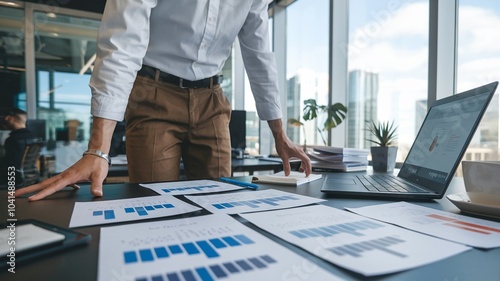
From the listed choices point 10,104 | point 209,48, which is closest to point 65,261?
point 209,48

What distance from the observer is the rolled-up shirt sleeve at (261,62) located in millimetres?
1368

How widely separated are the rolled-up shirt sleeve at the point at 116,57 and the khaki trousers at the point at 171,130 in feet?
0.98

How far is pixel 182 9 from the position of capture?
1.12m

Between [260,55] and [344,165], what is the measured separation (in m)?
0.62

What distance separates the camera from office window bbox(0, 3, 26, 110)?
4594 millimetres

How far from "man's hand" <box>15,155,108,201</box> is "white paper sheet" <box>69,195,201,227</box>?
85 mm

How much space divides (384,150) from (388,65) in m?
1.51

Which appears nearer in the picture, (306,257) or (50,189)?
(306,257)

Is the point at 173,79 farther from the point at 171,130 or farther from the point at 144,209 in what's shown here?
the point at 144,209

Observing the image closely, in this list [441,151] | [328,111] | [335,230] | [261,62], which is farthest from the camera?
[328,111]

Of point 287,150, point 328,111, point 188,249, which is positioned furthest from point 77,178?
point 328,111

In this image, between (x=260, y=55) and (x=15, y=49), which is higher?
(x=15, y=49)

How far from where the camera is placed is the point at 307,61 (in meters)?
3.90

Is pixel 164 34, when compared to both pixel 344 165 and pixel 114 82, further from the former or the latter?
pixel 344 165
